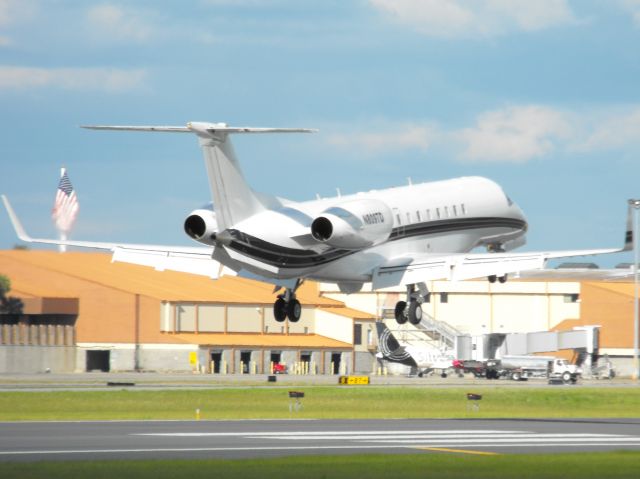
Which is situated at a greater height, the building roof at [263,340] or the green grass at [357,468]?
the building roof at [263,340]

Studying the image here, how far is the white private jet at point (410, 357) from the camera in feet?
368

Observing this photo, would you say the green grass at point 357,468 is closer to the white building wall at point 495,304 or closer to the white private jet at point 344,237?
the white private jet at point 344,237

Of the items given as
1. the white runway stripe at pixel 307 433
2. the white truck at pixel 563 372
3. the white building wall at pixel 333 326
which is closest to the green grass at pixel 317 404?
the white runway stripe at pixel 307 433

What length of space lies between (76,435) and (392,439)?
10.1 m

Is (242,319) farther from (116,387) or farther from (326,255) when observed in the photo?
(326,255)

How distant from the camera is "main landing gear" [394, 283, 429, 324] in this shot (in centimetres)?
5325

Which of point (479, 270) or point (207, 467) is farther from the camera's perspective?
point (479, 270)

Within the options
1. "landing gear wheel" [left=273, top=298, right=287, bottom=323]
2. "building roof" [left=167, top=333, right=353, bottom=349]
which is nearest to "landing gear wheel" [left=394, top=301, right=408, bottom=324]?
"landing gear wheel" [left=273, top=298, right=287, bottom=323]

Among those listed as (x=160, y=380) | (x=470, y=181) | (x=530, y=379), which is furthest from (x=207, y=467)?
(x=530, y=379)

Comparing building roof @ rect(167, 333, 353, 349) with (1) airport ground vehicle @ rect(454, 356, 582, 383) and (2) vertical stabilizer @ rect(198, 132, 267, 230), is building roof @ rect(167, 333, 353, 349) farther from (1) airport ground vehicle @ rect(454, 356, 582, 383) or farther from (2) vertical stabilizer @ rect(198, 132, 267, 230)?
(2) vertical stabilizer @ rect(198, 132, 267, 230)

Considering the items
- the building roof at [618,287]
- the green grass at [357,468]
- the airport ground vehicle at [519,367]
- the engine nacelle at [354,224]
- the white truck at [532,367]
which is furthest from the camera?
the building roof at [618,287]

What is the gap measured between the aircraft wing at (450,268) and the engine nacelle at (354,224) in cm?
168

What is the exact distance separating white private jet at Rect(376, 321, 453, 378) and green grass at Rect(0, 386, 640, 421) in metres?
31.6

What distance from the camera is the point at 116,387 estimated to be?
80000 millimetres
